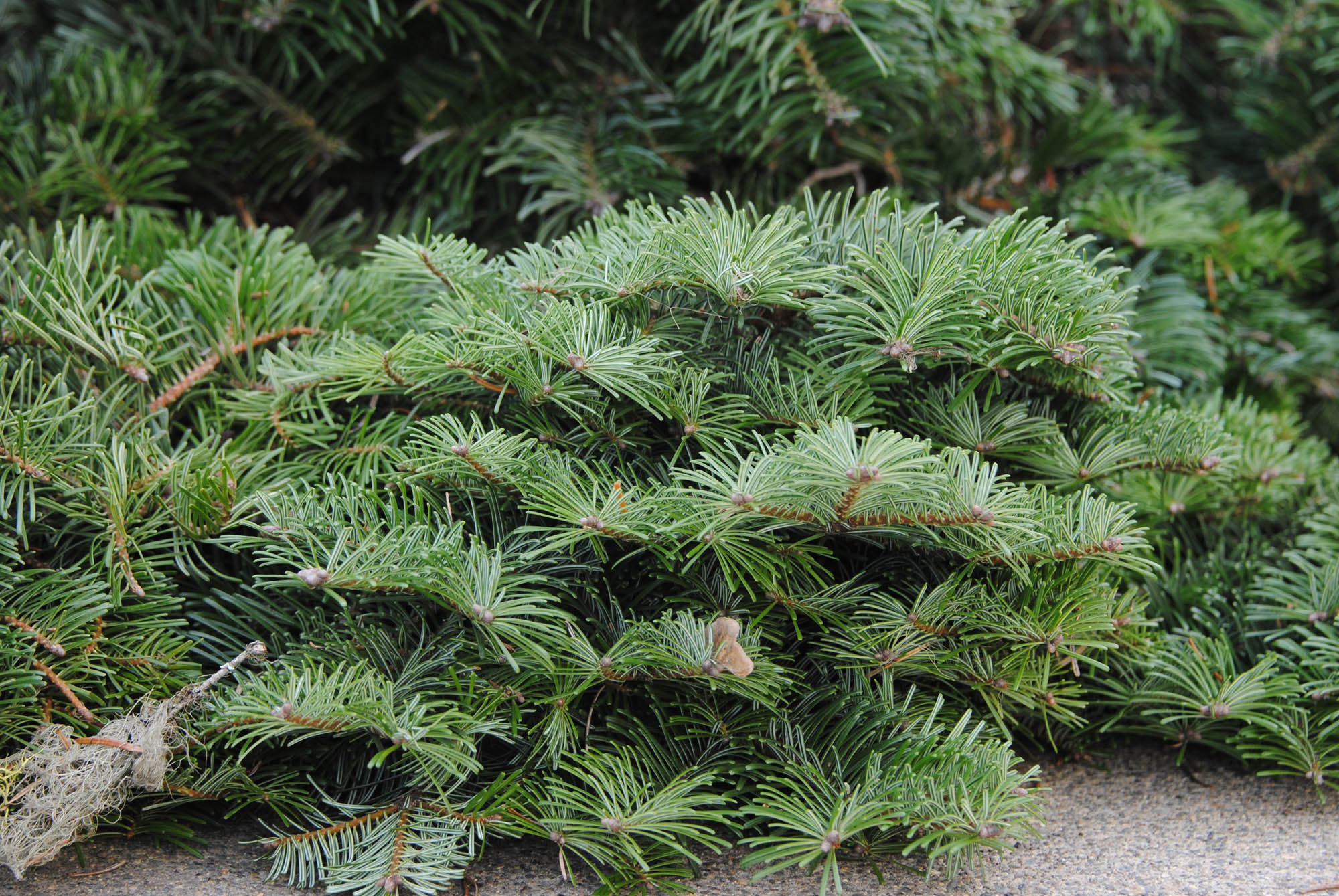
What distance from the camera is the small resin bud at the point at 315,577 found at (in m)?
0.46

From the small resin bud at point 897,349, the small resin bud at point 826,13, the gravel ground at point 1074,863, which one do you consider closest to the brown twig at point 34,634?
the gravel ground at point 1074,863

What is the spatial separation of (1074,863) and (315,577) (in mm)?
455

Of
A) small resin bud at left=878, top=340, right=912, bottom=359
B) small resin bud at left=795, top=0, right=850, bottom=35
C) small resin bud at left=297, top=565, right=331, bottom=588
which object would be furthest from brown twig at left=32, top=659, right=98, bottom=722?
small resin bud at left=795, top=0, right=850, bottom=35

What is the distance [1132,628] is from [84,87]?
94 cm

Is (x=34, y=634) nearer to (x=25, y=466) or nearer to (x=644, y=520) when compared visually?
(x=25, y=466)

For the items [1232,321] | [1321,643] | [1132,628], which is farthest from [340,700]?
[1232,321]

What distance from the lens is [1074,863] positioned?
1.83ft

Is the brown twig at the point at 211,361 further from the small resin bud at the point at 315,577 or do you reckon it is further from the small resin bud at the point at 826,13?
the small resin bud at the point at 826,13

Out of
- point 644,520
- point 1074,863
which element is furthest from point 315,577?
point 1074,863

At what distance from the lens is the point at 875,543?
0.54 metres

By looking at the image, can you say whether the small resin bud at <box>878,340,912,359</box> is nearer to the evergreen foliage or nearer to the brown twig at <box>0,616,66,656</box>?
the evergreen foliage

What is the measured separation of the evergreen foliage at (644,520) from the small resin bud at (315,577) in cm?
2

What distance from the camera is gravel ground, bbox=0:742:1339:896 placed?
1.72 ft

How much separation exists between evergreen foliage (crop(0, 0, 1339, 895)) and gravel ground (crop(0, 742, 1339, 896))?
2cm
